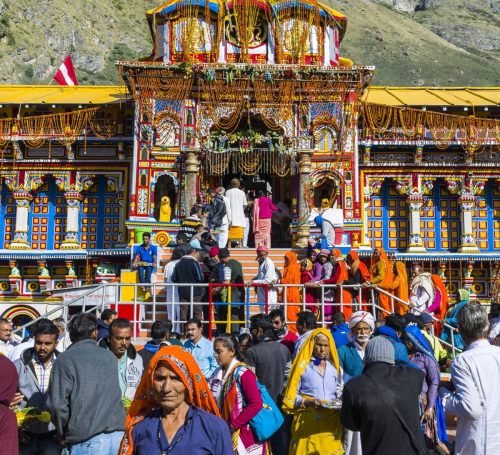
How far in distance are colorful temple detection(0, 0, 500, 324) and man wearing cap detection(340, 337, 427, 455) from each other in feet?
50.1

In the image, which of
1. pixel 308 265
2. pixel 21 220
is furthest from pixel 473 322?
pixel 21 220

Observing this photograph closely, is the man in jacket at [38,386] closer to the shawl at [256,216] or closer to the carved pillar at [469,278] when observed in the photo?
the shawl at [256,216]

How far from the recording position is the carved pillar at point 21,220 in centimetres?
2467

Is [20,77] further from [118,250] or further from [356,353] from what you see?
[356,353]

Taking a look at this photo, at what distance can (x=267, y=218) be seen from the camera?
19.7 m

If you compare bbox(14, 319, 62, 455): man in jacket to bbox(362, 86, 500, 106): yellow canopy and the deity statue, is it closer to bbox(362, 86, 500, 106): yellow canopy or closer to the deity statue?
the deity statue

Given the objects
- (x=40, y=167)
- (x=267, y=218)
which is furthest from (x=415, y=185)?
(x=40, y=167)

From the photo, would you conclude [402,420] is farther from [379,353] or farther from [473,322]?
[473,322]

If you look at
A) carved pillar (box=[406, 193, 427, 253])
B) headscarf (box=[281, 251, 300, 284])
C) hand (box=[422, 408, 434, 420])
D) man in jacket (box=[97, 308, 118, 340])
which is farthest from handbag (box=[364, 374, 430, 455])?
carved pillar (box=[406, 193, 427, 253])

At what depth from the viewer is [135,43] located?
8688 cm

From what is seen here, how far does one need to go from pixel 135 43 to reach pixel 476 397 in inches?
3373

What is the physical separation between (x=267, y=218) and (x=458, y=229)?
861 centimetres

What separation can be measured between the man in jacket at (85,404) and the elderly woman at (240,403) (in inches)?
45.0

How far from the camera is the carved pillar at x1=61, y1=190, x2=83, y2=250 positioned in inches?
976
